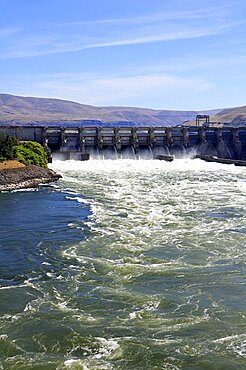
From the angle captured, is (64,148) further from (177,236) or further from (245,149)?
(177,236)

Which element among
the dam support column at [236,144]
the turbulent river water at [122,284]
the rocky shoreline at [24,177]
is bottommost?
the turbulent river water at [122,284]

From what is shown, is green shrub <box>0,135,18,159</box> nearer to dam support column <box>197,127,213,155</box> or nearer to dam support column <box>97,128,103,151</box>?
dam support column <box>97,128,103,151</box>

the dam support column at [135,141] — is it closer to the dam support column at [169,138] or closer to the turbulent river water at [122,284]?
the dam support column at [169,138]

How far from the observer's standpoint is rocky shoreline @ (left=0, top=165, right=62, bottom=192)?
117 ft

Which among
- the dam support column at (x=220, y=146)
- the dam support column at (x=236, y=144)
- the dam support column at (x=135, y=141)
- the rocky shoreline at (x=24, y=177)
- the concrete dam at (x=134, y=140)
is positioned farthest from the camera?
the dam support column at (x=236, y=144)

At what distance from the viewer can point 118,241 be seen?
827 inches

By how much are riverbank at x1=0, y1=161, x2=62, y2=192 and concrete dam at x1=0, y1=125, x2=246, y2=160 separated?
14995 millimetres

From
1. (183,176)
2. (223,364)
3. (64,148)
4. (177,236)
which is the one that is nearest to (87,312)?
(223,364)

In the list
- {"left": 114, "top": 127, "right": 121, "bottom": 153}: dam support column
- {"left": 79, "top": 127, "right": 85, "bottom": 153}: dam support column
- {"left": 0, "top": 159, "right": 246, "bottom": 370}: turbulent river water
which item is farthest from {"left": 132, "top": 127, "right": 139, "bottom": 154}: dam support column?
{"left": 0, "top": 159, "right": 246, "bottom": 370}: turbulent river water

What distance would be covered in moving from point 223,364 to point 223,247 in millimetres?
9202

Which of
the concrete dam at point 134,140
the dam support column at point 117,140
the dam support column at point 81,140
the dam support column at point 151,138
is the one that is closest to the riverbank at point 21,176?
the concrete dam at point 134,140

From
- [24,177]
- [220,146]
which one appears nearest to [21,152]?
[24,177]

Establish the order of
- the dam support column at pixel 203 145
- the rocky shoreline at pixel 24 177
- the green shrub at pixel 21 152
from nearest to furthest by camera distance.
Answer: the rocky shoreline at pixel 24 177, the green shrub at pixel 21 152, the dam support column at pixel 203 145

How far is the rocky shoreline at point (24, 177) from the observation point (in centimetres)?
3563
